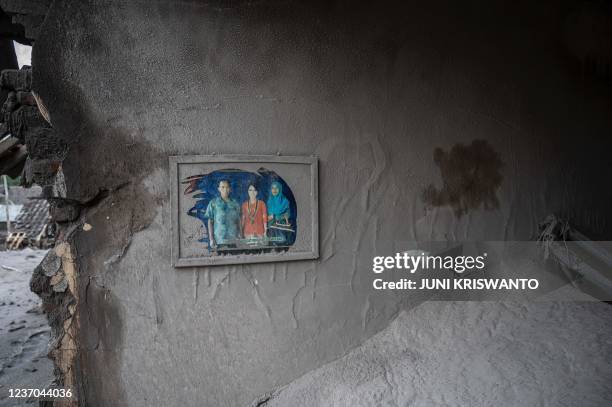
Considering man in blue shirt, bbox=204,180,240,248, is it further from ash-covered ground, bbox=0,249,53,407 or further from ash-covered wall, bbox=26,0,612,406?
ash-covered ground, bbox=0,249,53,407

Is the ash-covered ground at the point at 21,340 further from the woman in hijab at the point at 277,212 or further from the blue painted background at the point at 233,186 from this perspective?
the woman in hijab at the point at 277,212

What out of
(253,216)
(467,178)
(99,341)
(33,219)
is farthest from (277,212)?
(33,219)

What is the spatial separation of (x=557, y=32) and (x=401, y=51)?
154 centimetres

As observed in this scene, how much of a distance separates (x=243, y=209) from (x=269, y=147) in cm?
41

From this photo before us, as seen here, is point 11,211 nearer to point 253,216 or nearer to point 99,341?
point 99,341

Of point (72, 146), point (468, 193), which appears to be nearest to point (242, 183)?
point (72, 146)

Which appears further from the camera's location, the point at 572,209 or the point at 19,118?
the point at 572,209

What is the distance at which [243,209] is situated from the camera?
242 centimetres

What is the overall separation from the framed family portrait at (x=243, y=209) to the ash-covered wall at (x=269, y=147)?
84 millimetres

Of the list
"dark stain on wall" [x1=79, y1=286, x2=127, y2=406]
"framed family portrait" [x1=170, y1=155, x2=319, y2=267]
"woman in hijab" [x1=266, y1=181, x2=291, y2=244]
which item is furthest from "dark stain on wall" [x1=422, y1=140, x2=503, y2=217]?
"dark stain on wall" [x1=79, y1=286, x2=127, y2=406]

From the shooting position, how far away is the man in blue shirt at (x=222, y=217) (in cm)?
239

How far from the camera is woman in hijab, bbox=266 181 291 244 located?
248cm

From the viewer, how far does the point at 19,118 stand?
227cm

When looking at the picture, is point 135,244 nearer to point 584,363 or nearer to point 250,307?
point 250,307
